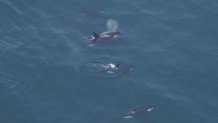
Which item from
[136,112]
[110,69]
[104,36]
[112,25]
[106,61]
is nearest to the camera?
[136,112]

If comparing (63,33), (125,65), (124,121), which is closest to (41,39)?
(63,33)

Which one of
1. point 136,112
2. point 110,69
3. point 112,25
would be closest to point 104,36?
point 112,25

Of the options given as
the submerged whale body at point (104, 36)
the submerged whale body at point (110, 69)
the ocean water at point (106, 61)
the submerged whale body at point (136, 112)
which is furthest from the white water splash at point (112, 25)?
the submerged whale body at point (136, 112)

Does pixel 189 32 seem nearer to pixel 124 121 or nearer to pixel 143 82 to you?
pixel 143 82

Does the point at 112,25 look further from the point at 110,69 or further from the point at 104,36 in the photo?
the point at 110,69

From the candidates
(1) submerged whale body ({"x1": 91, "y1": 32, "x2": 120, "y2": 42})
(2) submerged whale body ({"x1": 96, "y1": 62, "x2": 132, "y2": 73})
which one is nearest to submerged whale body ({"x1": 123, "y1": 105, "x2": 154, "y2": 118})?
(2) submerged whale body ({"x1": 96, "y1": 62, "x2": 132, "y2": 73})

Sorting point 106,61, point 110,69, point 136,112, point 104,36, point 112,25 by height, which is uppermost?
point 112,25
